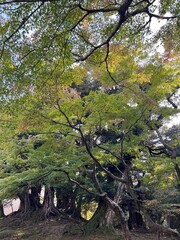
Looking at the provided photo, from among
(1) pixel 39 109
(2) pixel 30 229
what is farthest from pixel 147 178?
Answer: (1) pixel 39 109

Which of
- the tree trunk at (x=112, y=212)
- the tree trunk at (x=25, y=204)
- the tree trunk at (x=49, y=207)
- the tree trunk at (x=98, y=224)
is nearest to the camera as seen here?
the tree trunk at (x=98, y=224)

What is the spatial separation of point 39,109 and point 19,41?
1.28m

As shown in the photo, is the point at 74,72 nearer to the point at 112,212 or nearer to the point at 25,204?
the point at 112,212

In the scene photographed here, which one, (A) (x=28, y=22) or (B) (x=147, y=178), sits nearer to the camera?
(A) (x=28, y=22)

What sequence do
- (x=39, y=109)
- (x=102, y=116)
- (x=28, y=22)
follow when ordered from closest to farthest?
(x=28, y=22), (x=39, y=109), (x=102, y=116)

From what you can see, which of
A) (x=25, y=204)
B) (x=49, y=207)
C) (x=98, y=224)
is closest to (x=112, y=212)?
(x=98, y=224)

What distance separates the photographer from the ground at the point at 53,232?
271 inches

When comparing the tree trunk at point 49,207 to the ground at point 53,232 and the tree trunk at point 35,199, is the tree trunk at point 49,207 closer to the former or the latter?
the ground at point 53,232

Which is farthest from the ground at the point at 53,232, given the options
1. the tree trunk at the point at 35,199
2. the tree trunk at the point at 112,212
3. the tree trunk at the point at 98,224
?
the tree trunk at the point at 35,199

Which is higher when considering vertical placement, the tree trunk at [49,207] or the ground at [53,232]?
the tree trunk at [49,207]

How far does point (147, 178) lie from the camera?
770cm

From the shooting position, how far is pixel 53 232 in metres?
7.32

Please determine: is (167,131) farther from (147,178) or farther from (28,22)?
(28,22)

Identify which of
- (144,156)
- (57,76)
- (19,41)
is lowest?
(144,156)
